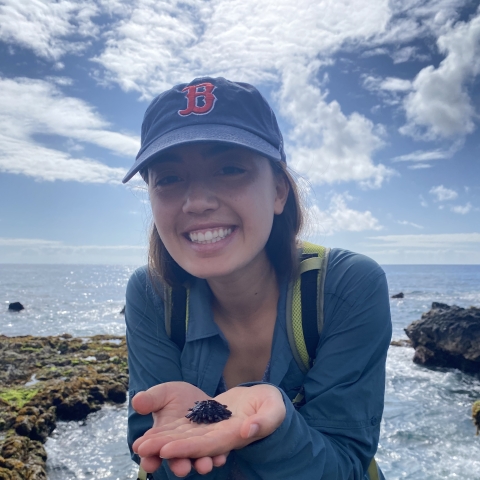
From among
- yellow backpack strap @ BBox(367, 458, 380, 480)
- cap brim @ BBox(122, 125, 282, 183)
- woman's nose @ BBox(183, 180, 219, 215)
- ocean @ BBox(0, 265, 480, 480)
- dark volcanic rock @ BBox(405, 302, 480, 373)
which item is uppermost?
cap brim @ BBox(122, 125, 282, 183)

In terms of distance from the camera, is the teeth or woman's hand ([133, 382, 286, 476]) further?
the teeth

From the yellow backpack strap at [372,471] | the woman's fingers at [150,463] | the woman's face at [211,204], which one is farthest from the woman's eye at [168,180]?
the yellow backpack strap at [372,471]

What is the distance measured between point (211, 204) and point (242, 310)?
1.05 m

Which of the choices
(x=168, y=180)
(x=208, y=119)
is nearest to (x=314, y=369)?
(x=168, y=180)

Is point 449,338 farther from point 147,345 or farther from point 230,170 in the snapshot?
point 230,170

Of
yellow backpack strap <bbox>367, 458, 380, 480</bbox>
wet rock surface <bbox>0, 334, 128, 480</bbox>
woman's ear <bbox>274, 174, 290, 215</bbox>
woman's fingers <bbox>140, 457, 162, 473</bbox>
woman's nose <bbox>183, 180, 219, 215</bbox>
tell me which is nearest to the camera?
woman's fingers <bbox>140, 457, 162, 473</bbox>

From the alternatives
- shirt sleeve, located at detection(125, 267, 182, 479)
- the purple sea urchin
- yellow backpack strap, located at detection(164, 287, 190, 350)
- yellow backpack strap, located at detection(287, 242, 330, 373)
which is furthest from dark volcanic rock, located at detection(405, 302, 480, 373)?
the purple sea urchin

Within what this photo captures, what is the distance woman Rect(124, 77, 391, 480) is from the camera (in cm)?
245

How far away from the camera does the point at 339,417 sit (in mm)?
2689

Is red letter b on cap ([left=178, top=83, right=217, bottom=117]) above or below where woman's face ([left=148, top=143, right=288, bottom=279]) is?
above

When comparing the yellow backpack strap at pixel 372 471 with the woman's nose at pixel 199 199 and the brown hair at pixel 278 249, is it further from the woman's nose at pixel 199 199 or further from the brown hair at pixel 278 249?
the woman's nose at pixel 199 199

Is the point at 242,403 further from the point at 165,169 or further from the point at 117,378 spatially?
the point at 117,378

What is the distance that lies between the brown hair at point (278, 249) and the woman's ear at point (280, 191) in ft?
0.09

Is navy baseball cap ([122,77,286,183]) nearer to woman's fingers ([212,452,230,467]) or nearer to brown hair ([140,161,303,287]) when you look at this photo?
brown hair ([140,161,303,287])
